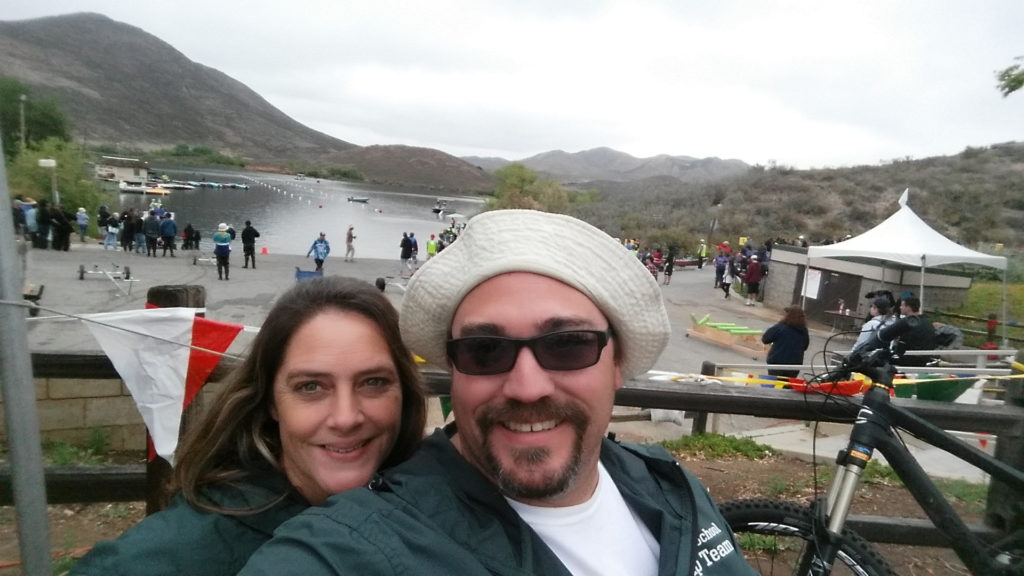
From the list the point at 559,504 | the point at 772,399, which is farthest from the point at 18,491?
the point at 772,399

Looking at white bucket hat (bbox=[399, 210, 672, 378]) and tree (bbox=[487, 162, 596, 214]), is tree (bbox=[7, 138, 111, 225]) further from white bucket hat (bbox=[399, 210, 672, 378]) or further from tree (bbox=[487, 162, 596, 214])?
tree (bbox=[487, 162, 596, 214])

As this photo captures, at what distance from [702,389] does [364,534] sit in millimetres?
2138

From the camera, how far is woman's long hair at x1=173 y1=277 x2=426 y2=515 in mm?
1603

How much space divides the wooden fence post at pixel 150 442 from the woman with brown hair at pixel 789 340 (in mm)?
7298

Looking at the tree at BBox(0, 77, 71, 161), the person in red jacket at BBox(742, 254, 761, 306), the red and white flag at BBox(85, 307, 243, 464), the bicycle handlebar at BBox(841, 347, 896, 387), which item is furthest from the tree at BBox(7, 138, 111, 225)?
the bicycle handlebar at BBox(841, 347, 896, 387)

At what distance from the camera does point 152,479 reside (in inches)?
98.6

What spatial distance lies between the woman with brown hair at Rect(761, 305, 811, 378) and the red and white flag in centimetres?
733

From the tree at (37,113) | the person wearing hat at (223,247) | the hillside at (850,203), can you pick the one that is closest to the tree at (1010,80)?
the person wearing hat at (223,247)

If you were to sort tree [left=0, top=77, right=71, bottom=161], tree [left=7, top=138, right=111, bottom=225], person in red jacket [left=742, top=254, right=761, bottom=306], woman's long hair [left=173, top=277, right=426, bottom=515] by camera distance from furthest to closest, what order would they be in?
1. tree [left=0, top=77, right=71, bottom=161]
2. tree [left=7, top=138, right=111, bottom=225]
3. person in red jacket [left=742, top=254, right=761, bottom=306]
4. woman's long hair [left=173, top=277, right=426, bottom=515]

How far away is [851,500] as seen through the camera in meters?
2.47

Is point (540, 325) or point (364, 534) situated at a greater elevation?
point (540, 325)

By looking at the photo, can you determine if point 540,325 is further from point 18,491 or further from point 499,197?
point 499,197

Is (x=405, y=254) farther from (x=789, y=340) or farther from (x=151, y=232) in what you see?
(x=789, y=340)

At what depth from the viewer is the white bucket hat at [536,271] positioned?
1.56 metres
